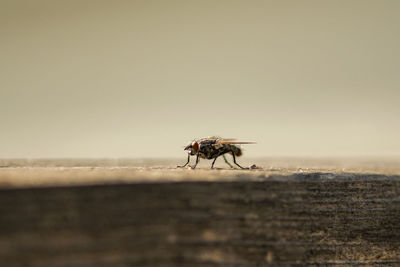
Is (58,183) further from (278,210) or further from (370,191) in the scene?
(370,191)

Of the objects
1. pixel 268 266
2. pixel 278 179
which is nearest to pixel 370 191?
pixel 278 179

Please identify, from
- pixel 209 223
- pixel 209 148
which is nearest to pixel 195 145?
pixel 209 148

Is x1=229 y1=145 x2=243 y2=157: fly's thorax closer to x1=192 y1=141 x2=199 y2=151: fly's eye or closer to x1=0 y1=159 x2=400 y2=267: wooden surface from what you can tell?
x1=192 y1=141 x2=199 y2=151: fly's eye

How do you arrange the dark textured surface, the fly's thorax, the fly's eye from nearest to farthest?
the dark textured surface < the fly's eye < the fly's thorax

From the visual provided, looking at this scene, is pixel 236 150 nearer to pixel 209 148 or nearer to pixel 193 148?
pixel 209 148

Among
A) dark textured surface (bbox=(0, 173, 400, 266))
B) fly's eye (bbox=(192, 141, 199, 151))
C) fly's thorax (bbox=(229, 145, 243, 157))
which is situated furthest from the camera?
fly's thorax (bbox=(229, 145, 243, 157))

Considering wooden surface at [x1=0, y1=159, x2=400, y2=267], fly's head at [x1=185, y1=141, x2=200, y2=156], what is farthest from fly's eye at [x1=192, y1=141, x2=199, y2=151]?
wooden surface at [x1=0, y1=159, x2=400, y2=267]

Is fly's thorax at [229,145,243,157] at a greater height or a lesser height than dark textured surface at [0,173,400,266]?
greater

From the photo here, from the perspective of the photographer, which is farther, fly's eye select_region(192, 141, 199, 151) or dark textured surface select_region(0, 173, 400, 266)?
fly's eye select_region(192, 141, 199, 151)

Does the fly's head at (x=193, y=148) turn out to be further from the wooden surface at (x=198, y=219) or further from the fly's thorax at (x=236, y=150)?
the wooden surface at (x=198, y=219)
